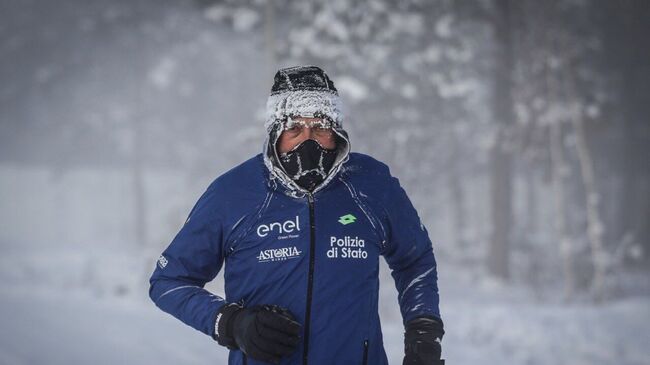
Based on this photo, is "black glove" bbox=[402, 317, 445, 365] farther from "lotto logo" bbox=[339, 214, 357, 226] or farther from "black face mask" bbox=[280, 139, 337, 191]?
"black face mask" bbox=[280, 139, 337, 191]

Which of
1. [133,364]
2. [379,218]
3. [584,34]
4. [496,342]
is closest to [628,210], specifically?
[584,34]

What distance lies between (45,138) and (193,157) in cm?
873

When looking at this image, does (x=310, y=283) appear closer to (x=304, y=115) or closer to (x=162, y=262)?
(x=162, y=262)

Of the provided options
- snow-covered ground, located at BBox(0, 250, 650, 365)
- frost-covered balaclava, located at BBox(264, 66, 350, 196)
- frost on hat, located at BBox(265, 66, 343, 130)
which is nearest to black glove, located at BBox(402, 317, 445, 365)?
frost-covered balaclava, located at BBox(264, 66, 350, 196)

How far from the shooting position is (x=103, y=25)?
23625 mm

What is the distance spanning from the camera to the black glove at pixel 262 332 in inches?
96.2

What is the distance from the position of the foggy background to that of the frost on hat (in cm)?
577

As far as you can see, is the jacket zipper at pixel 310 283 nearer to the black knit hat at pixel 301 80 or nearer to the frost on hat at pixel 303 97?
the frost on hat at pixel 303 97

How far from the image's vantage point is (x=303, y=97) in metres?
3.00

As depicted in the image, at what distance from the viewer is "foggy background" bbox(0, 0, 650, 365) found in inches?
420

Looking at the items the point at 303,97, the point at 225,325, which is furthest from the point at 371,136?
the point at 225,325

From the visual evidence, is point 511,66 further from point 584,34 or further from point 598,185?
point 598,185

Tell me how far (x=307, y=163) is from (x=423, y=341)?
3.42ft

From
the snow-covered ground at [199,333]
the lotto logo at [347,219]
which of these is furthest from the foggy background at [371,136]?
the lotto logo at [347,219]
